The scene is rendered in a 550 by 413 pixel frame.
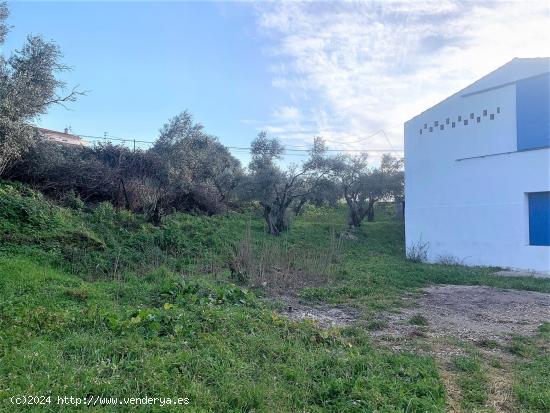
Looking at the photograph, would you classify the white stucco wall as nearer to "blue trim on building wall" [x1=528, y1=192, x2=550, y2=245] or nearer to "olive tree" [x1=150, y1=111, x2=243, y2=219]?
"blue trim on building wall" [x1=528, y1=192, x2=550, y2=245]

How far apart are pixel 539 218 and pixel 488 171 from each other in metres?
2.07

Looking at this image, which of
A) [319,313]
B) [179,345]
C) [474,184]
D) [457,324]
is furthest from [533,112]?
[179,345]

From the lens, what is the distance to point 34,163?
38.5 feet

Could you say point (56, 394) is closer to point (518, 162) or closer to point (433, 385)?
point (433, 385)

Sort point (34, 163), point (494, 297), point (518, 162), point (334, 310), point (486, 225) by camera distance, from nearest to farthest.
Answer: point (334, 310) → point (494, 297) → point (34, 163) → point (518, 162) → point (486, 225)

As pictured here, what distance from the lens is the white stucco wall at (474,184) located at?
12516mm

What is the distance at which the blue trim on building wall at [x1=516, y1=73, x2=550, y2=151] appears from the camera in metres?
12.0

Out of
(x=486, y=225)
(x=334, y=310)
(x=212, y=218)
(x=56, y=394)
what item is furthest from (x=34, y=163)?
(x=486, y=225)

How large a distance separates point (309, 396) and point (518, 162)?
1196 cm

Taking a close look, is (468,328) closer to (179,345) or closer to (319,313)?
(319,313)

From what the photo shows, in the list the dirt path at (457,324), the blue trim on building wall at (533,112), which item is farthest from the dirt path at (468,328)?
the blue trim on building wall at (533,112)

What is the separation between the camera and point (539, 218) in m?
12.2

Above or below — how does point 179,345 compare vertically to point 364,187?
below

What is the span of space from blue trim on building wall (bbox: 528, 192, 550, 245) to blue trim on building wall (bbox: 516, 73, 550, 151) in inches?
57.4
